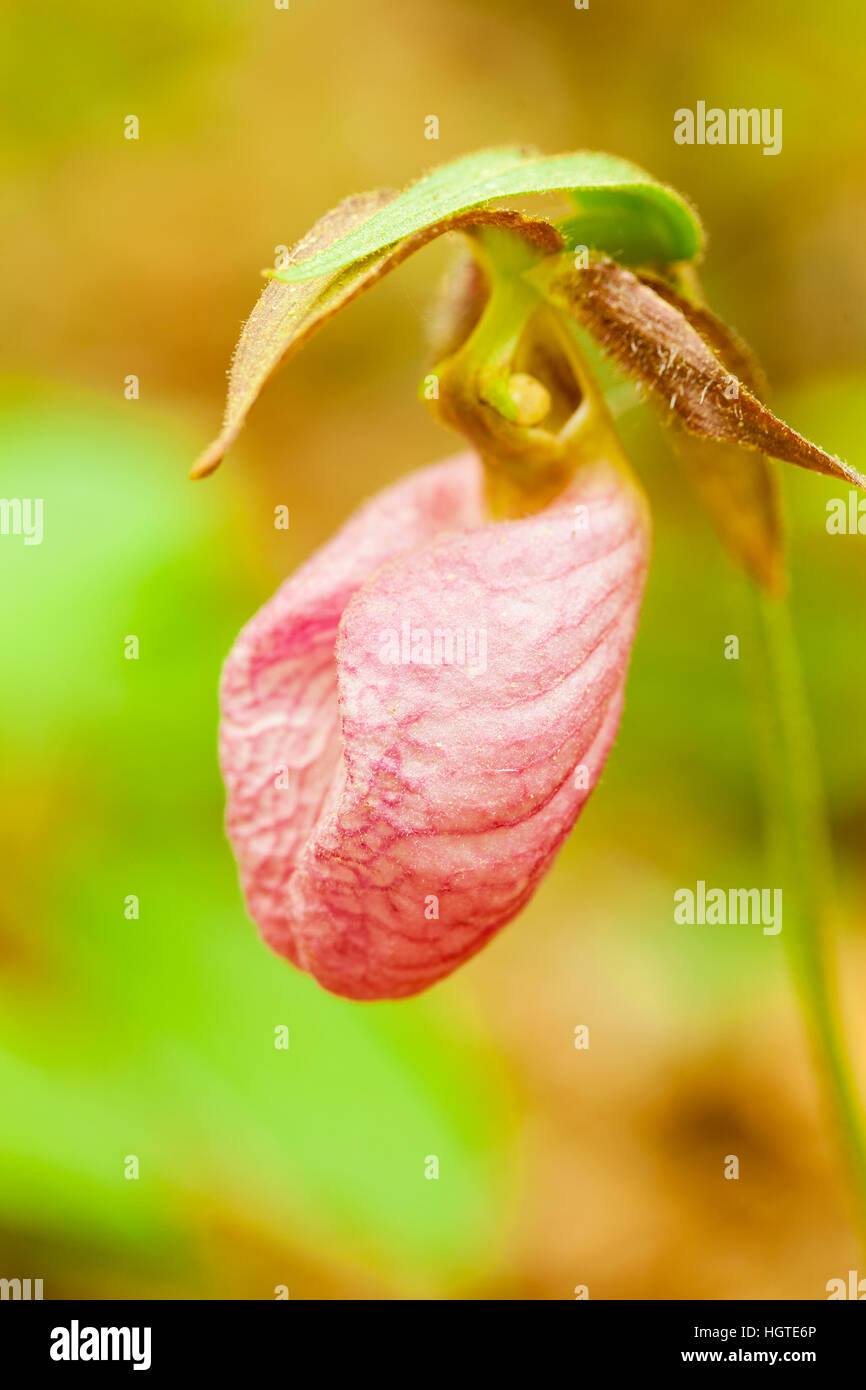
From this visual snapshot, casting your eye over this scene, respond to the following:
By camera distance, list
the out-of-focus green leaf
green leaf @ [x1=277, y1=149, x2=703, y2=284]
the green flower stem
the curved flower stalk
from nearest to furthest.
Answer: green leaf @ [x1=277, y1=149, x2=703, y2=284]
the curved flower stalk
the green flower stem
the out-of-focus green leaf

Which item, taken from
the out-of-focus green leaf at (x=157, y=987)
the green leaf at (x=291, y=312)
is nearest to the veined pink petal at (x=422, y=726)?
the green leaf at (x=291, y=312)

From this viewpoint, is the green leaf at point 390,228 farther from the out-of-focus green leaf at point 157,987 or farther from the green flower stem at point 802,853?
the out-of-focus green leaf at point 157,987

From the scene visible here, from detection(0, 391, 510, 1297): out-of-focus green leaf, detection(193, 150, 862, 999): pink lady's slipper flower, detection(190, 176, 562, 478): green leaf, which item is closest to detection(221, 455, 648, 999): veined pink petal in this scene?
detection(193, 150, 862, 999): pink lady's slipper flower

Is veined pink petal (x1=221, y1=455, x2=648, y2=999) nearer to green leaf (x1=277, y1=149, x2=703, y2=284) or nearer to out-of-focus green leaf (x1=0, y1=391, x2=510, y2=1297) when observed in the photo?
green leaf (x1=277, y1=149, x2=703, y2=284)

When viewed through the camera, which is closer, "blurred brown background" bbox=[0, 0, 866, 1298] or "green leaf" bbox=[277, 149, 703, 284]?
"green leaf" bbox=[277, 149, 703, 284]

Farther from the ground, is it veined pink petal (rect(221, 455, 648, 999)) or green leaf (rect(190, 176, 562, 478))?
green leaf (rect(190, 176, 562, 478))

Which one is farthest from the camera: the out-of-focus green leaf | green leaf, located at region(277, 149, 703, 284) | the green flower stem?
the out-of-focus green leaf

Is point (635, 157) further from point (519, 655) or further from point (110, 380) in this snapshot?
point (519, 655)
